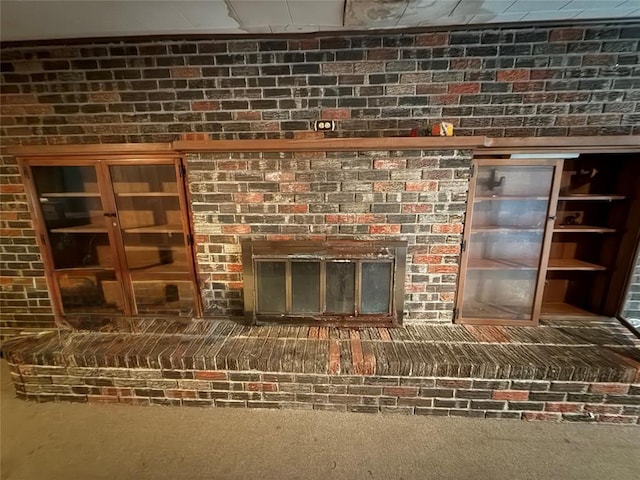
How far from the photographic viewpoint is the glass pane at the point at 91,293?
2.17 metres

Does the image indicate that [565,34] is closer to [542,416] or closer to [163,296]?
[542,416]

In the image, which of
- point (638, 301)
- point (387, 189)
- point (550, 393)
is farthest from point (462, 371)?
point (638, 301)

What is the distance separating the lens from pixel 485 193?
199 cm

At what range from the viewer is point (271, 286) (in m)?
1.94

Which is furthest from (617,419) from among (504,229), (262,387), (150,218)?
(150,218)

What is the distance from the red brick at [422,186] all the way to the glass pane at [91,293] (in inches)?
94.9

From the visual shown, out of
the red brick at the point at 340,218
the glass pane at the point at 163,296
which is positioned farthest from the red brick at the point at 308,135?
the glass pane at the point at 163,296

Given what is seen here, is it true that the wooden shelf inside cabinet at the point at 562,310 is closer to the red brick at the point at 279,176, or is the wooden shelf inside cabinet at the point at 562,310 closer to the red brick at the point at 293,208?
the red brick at the point at 293,208

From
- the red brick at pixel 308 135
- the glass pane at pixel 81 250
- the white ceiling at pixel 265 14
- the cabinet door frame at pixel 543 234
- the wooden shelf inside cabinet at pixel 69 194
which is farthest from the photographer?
the glass pane at pixel 81 250

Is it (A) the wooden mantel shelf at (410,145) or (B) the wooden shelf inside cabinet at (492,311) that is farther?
(B) the wooden shelf inside cabinet at (492,311)

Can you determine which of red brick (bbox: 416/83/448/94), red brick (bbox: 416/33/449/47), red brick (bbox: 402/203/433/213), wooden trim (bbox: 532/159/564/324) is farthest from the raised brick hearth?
red brick (bbox: 416/33/449/47)

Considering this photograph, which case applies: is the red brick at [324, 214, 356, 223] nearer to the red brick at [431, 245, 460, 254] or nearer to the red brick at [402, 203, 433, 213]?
the red brick at [402, 203, 433, 213]

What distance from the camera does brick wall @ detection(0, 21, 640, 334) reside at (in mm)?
1746

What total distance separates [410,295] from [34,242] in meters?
2.96
